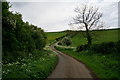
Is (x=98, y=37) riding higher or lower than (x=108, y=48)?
higher

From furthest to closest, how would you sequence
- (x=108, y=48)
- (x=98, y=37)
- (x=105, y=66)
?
(x=98, y=37) → (x=108, y=48) → (x=105, y=66)

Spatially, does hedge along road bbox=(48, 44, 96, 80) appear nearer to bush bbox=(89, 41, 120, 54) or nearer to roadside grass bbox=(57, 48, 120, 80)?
roadside grass bbox=(57, 48, 120, 80)

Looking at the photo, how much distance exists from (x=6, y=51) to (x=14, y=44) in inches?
66.3

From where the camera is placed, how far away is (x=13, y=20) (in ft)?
61.6

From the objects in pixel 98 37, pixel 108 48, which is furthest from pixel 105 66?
pixel 98 37

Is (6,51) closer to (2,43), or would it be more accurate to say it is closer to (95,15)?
(2,43)

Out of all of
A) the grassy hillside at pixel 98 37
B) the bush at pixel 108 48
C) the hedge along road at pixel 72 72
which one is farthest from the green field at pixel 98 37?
the hedge along road at pixel 72 72

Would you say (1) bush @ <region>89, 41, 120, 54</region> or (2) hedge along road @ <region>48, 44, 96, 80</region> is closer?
(2) hedge along road @ <region>48, 44, 96, 80</region>

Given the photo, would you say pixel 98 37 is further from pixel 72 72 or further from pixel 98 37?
pixel 72 72

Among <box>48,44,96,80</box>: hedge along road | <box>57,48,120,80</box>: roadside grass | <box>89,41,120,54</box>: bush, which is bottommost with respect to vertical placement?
<box>48,44,96,80</box>: hedge along road

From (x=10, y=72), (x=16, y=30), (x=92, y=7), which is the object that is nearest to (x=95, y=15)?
(x=92, y=7)

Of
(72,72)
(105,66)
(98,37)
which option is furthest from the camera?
(98,37)

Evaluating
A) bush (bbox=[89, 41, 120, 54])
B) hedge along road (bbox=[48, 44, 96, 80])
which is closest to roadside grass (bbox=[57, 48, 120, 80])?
hedge along road (bbox=[48, 44, 96, 80])

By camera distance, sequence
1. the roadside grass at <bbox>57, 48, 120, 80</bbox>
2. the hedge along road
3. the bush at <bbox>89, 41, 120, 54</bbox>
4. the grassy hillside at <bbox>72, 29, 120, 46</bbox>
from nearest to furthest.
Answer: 1. the roadside grass at <bbox>57, 48, 120, 80</bbox>
2. the hedge along road
3. the bush at <bbox>89, 41, 120, 54</bbox>
4. the grassy hillside at <bbox>72, 29, 120, 46</bbox>
